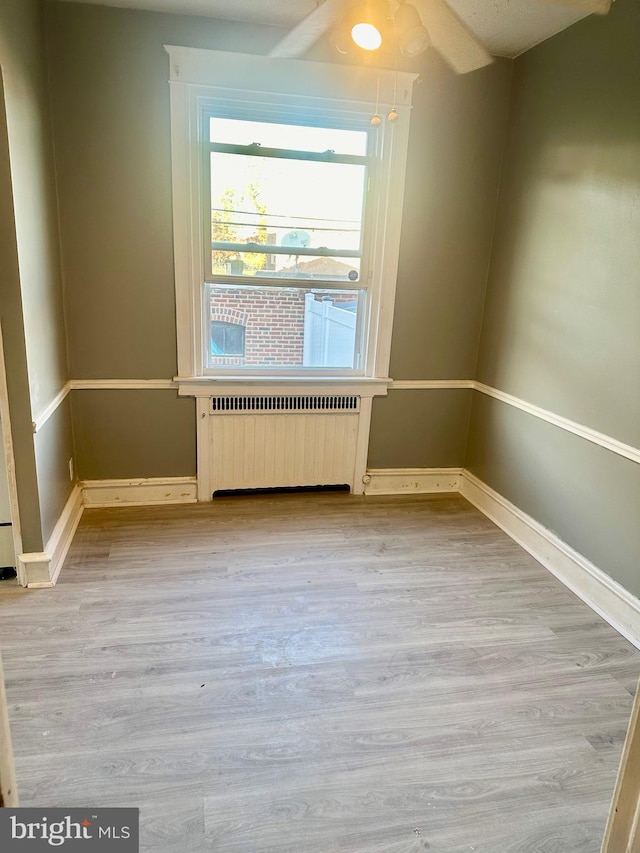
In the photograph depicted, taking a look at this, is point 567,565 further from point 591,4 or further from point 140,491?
point 140,491

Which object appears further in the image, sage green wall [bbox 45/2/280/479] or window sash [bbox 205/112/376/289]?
window sash [bbox 205/112/376/289]

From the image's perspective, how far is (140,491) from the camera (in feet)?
10.9

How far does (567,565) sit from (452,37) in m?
2.36

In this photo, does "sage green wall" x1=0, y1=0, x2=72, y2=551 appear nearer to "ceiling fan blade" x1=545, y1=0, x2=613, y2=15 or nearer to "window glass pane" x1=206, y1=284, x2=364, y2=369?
"window glass pane" x1=206, y1=284, x2=364, y2=369

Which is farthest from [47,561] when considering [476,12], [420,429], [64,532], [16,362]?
[476,12]

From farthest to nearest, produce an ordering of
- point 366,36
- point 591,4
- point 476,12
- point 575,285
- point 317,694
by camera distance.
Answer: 1. point 575,285
2. point 476,12
3. point 317,694
4. point 366,36
5. point 591,4

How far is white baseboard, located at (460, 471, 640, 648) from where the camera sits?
2320 mm

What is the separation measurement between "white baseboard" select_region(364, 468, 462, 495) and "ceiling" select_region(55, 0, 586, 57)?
2497mm

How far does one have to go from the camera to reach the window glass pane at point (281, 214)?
9.95 ft

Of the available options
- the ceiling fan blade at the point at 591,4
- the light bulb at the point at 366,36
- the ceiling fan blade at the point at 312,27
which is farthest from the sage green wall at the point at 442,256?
the ceiling fan blade at the point at 591,4

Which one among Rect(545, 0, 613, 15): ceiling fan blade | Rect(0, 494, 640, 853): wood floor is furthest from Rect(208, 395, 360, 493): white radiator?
Rect(545, 0, 613, 15): ceiling fan blade

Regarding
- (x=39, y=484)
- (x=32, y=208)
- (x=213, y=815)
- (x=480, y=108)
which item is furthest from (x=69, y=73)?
(x=213, y=815)

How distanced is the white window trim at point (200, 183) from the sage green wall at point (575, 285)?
69 cm

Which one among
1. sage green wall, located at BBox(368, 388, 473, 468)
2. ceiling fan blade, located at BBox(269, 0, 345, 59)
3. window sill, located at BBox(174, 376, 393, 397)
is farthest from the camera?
sage green wall, located at BBox(368, 388, 473, 468)
